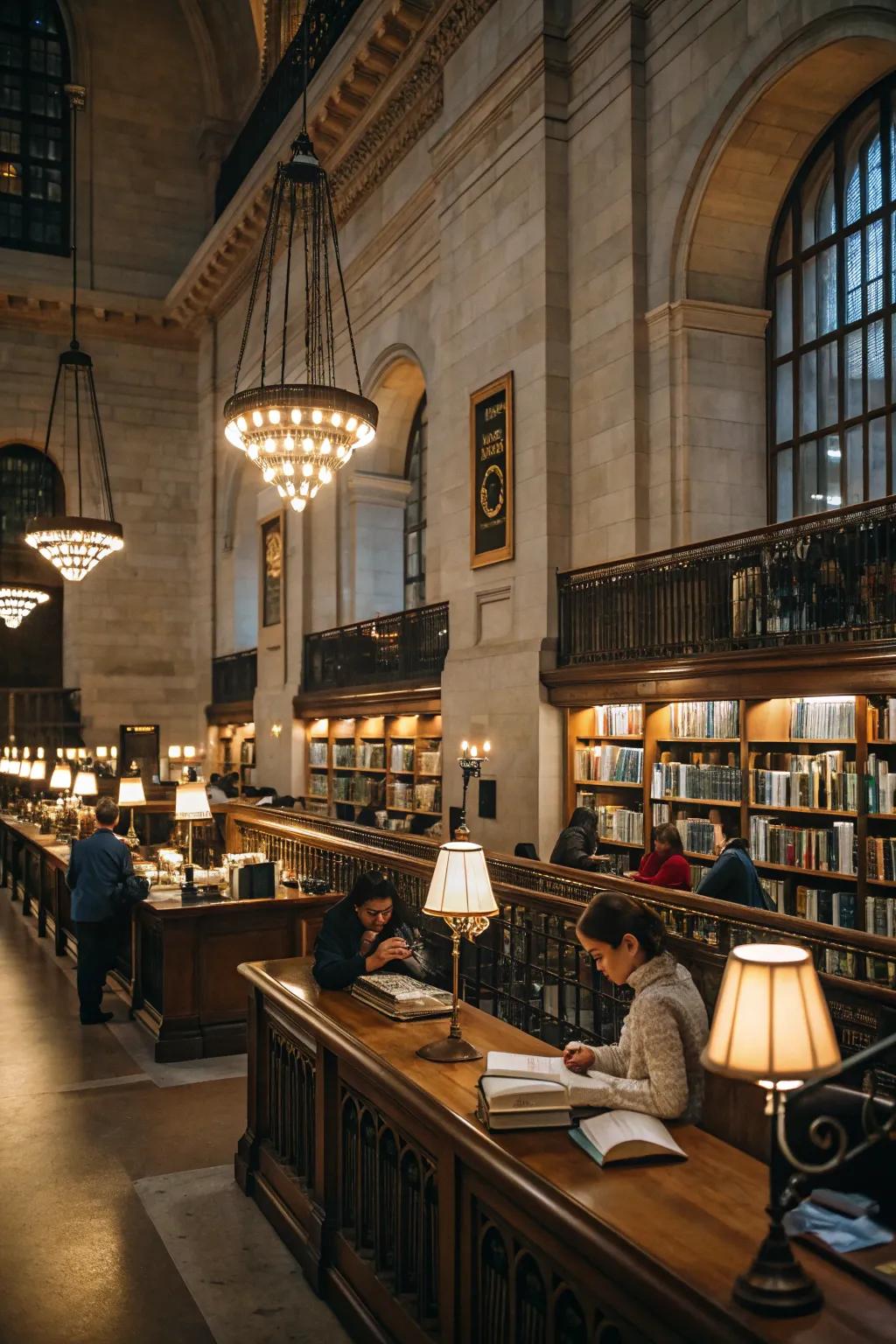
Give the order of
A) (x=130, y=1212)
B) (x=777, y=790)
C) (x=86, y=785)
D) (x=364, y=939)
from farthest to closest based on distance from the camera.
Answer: (x=86, y=785) < (x=777, y=790) < (x=364, y=939) < (x=130, y=1212)

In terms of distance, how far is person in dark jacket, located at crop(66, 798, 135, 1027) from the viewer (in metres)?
7.55

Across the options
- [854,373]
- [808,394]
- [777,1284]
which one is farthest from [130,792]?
[777,1284]

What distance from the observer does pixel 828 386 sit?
9.81 meters

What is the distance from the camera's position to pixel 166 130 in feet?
76.7

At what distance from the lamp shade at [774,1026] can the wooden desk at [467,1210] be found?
45 centimetres

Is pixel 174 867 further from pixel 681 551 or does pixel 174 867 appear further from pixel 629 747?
pixel 681 551

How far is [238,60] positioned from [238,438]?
16.9 metres

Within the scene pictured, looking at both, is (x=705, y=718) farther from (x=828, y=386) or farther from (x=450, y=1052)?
(x=450, y=1052)

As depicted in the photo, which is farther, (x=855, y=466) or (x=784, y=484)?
(x=784, y=484)

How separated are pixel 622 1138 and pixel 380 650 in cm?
1255

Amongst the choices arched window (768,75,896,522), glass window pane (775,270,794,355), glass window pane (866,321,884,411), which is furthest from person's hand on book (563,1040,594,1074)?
glass window pane (775,270,794,355)

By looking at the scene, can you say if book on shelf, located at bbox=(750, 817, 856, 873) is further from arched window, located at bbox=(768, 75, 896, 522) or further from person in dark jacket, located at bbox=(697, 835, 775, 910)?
arched window, located at bbox=(768, 75, 896, 522)

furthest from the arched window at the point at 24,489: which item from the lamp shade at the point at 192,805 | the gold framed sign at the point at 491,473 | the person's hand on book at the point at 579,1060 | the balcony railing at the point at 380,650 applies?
the person's hand on book at the point at 579,1060

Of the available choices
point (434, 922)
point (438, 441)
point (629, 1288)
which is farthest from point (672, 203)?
point (629, 1288)
